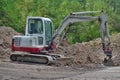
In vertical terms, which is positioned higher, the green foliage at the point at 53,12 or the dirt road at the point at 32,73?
the dirt road at the point at 32,73

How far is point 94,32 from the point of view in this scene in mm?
60906

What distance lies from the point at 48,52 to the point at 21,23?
27.1 metres

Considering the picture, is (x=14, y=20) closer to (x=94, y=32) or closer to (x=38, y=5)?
(x=38, y=5)

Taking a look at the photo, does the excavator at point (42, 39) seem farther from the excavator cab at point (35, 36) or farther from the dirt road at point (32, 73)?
the dirt road at point (32, 73)

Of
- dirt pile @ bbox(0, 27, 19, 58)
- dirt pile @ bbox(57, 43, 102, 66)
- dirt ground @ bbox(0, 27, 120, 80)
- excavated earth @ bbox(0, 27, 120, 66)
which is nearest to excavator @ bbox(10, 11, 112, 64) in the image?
dirt ground @ bbox(0, 27, 120, 80)

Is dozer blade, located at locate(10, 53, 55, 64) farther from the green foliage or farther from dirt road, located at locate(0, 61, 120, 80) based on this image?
the green foliage

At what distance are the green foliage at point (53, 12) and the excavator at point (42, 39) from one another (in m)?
19.2

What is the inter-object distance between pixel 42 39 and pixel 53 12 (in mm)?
36343

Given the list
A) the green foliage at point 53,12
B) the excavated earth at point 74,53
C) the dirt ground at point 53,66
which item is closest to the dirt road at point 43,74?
the dirt ground at point 53,66

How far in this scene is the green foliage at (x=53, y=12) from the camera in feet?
168

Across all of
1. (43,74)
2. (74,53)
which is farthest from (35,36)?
(43,74)

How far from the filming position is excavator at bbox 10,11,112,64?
2611 cm

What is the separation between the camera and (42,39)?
87.0ft

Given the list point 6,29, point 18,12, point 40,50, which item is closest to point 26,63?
point 40,50
